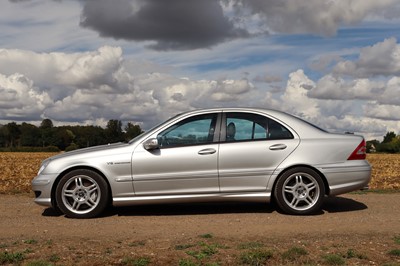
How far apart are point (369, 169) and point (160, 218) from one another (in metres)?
3.16

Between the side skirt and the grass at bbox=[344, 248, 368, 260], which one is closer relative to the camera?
the grass at bbox=[344, 248, 368, 260]

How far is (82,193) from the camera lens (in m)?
7.82

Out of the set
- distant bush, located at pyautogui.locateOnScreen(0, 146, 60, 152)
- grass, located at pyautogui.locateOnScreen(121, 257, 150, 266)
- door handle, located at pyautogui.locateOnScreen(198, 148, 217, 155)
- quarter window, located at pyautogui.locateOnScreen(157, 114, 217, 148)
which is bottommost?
grass, located at pyautogui.locateOnScreen(121, 257, 150, 266)

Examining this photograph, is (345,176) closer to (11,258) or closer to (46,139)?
(11,258)

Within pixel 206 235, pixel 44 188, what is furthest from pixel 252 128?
pixel 44 188

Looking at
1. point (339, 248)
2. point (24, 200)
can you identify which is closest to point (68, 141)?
point (24, 200)

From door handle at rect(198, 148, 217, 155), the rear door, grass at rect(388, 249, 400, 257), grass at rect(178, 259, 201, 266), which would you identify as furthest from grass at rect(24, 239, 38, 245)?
grass at rect(388, 249, 400, 257)

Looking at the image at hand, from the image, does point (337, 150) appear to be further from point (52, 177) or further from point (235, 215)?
point (52, 177)

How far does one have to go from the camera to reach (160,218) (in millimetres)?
7844

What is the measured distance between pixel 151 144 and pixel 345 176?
2.83 m

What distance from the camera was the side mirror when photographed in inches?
303

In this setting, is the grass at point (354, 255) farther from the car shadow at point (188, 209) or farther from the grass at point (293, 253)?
the car shadow at point (188, 209)

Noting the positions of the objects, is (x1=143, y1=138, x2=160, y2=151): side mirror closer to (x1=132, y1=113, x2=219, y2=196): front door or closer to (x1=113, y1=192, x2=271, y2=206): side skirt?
(x1=132, y1=113, x2=219, y2=196): front door

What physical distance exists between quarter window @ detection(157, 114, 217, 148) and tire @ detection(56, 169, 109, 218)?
1.05 m
